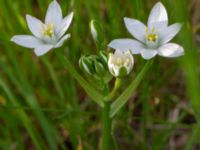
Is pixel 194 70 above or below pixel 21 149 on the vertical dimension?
above

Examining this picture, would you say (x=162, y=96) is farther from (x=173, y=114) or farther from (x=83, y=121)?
(x=83, y=121)

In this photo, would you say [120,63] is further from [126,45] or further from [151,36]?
[151,36]

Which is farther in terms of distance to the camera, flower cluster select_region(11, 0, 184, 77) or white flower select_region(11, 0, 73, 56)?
white flower select_region(11, 0, 73, 56)

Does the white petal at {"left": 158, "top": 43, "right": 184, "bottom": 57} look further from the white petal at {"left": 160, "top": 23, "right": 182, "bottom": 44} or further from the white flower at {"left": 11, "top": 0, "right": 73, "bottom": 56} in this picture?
the white flower at {"left": 11, "top": 0, "right": 73, "bottom": 56}

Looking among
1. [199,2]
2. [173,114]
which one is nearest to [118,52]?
[173,114]

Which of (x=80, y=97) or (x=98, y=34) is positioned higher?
(x=98, y=34)

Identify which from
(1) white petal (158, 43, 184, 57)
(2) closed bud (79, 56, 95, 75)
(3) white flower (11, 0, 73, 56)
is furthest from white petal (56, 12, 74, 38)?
(1) white petal (158, 43, 184, 57)

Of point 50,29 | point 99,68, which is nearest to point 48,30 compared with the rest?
point 50,29
